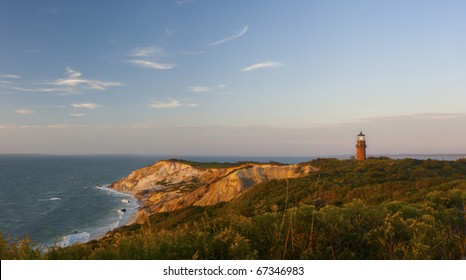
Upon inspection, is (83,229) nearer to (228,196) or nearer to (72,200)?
(228,196)

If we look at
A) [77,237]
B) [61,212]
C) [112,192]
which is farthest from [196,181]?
[77,237]

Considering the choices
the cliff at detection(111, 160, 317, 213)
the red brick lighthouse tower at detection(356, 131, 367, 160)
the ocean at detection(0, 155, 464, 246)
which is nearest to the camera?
the ocean at detection(0, 155, 464, 246)

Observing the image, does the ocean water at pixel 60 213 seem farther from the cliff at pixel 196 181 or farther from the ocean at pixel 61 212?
the cliff at pixel 196 181

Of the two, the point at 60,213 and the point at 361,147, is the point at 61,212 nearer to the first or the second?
the point at 60,213

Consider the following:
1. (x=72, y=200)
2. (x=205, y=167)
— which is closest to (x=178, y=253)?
(x=72, y=200)

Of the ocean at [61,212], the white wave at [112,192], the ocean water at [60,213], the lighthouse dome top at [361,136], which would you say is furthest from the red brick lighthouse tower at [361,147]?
the white wave at [112,192]

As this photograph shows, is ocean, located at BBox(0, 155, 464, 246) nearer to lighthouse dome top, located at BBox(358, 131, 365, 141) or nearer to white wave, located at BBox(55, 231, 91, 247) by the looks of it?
white wave, located at BBox(55, 231, 91, 247)

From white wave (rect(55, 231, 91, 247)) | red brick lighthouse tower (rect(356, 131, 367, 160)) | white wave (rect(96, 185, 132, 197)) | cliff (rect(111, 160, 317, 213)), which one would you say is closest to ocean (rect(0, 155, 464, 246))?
white wave (rect(55, 231, 91, 247))
